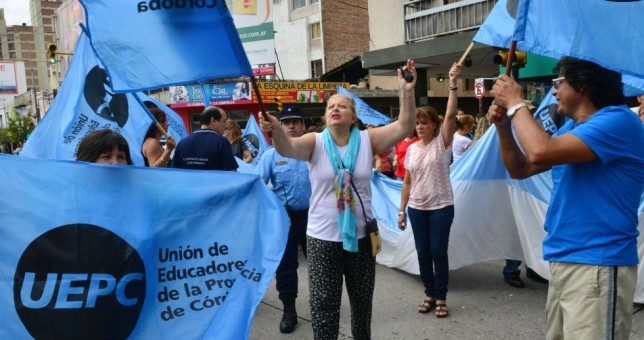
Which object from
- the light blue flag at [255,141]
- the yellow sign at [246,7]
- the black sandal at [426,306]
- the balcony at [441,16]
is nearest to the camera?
the black sandal at [426,306]

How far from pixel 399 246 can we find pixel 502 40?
10.2 feet

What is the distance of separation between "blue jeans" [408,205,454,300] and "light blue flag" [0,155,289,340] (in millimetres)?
2054

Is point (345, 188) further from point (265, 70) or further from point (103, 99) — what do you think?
point (265, 70)

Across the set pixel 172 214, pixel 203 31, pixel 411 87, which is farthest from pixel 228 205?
pixel 411 87

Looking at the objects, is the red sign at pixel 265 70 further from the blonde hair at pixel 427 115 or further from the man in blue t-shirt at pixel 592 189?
the man in blue t-shirt at pixel 592 189

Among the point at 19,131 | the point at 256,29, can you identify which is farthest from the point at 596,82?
the point at 19,131

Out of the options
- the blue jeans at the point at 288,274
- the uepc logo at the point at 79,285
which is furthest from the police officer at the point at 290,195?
the uepc logo at the point at 79,285

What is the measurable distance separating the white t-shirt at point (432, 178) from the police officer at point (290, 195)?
965mm

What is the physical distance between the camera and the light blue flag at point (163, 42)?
8.58 ft

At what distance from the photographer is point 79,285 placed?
254cm

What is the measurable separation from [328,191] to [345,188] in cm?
12

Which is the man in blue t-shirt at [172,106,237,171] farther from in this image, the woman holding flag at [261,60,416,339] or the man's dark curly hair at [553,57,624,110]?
the man's dark curly hair at [553,57,624,110]

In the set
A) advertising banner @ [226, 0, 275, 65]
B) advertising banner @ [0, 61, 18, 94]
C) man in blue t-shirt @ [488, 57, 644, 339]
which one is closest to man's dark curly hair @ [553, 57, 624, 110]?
man in blue t-shirt @ [488, 57, 644, 339]

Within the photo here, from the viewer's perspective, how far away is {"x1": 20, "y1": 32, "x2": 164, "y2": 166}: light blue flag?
4.98 m
